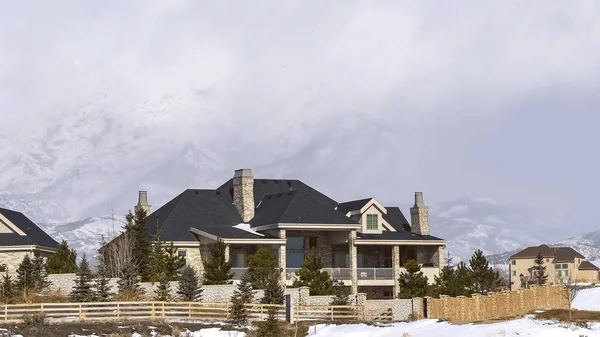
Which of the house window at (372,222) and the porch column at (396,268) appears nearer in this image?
the porch column at (396,268)

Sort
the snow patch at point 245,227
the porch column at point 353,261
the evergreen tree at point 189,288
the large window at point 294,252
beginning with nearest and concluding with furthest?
the evergreen tree at point 189,288 < the large window at point 294,252 < the porch column at point 353,261 < the snow patch at point 245,227

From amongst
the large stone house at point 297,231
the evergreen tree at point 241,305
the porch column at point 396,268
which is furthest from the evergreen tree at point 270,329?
the porch column at point 396,268

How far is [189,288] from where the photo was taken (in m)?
55.1

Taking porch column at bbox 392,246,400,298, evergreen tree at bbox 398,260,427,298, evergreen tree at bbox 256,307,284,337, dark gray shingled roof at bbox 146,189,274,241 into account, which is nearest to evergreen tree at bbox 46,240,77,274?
dark gray shingled roof at bbox 146,189,274,241

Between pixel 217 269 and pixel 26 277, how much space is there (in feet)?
38.4

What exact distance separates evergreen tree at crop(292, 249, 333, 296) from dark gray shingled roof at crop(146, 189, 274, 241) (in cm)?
689

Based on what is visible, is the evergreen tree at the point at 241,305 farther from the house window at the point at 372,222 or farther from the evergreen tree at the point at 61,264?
the house window at the point at 372,222

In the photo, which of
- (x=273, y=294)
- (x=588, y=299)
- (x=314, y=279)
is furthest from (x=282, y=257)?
(x=588, y=299)

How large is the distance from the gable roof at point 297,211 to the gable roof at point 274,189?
2.24 metres

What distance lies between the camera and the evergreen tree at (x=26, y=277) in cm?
5723

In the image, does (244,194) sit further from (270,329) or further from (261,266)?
(270,329)

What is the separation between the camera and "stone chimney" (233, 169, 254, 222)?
73312mm

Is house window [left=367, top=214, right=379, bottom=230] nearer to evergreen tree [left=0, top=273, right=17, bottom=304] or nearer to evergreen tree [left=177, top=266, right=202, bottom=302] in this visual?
evergreen tree [left=177, top=266, right=202, bottom=302]

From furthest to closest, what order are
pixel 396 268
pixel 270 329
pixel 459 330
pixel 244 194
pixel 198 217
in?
pixel 244 194, pixel 198 217, pixel 396 268, pixel 270 329, pixel 459 330
